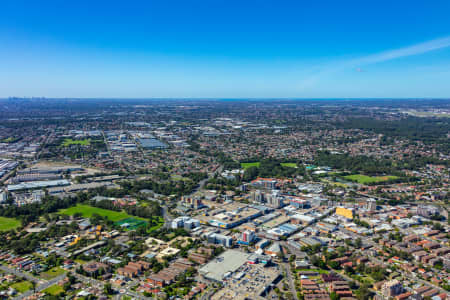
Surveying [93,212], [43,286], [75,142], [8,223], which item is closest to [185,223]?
[93,212]

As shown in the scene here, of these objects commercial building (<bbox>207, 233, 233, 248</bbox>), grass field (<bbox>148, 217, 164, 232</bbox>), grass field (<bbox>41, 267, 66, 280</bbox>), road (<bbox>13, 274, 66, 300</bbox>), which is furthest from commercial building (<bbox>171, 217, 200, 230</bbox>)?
road (<bbox>13, 274, 66, 300</bbox>)

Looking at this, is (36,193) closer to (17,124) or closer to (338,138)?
(338,138)

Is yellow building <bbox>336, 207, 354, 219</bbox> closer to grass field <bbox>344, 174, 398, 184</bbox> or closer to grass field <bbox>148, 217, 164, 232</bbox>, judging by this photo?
grass field <bbox>344, 174, 398, 184</bbox>

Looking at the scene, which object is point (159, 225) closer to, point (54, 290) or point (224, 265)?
point (224, 265)

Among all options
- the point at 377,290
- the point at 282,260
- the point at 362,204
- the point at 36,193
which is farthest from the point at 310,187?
the point at 36,193

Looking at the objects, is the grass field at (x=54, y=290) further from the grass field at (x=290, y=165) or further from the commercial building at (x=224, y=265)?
the grass field at (x=290, y=165)
